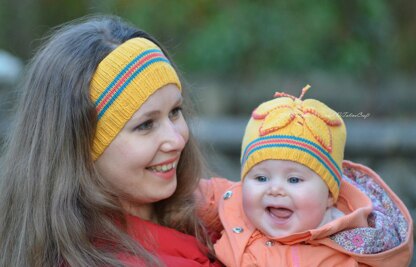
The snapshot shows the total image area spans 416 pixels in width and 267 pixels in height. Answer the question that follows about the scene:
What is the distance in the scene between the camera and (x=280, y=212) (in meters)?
2.60

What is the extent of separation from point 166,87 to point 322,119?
24.3 inches

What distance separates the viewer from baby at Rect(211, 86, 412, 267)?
8.35 ft

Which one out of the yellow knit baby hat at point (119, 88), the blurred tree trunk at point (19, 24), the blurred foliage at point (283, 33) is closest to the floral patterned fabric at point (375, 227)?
the yellow knit baby hat at point (119, 88)

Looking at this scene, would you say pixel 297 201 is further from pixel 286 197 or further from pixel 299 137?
pixel 299 137

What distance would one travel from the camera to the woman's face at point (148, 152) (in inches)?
98.7

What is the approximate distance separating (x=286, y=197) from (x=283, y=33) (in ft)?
22.0

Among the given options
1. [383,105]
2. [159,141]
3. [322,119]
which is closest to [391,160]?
[383,105]

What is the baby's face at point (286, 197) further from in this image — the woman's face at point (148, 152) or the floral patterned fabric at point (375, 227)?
the woman's face at point (148, 152)

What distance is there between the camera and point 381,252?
2574 millimetres

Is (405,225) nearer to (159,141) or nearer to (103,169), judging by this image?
(159,141)

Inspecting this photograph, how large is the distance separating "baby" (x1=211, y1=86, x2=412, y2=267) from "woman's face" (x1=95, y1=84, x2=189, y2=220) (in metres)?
0.31

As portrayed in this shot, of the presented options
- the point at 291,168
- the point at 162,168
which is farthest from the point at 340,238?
the point at 162,168

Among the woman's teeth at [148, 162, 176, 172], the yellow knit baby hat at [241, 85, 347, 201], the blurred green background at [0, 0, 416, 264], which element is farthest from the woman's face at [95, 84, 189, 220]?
the blurred green background at [0, 0, 416, 264]

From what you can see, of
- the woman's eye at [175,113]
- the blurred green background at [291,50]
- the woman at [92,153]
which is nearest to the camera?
the woman at [92,153]
